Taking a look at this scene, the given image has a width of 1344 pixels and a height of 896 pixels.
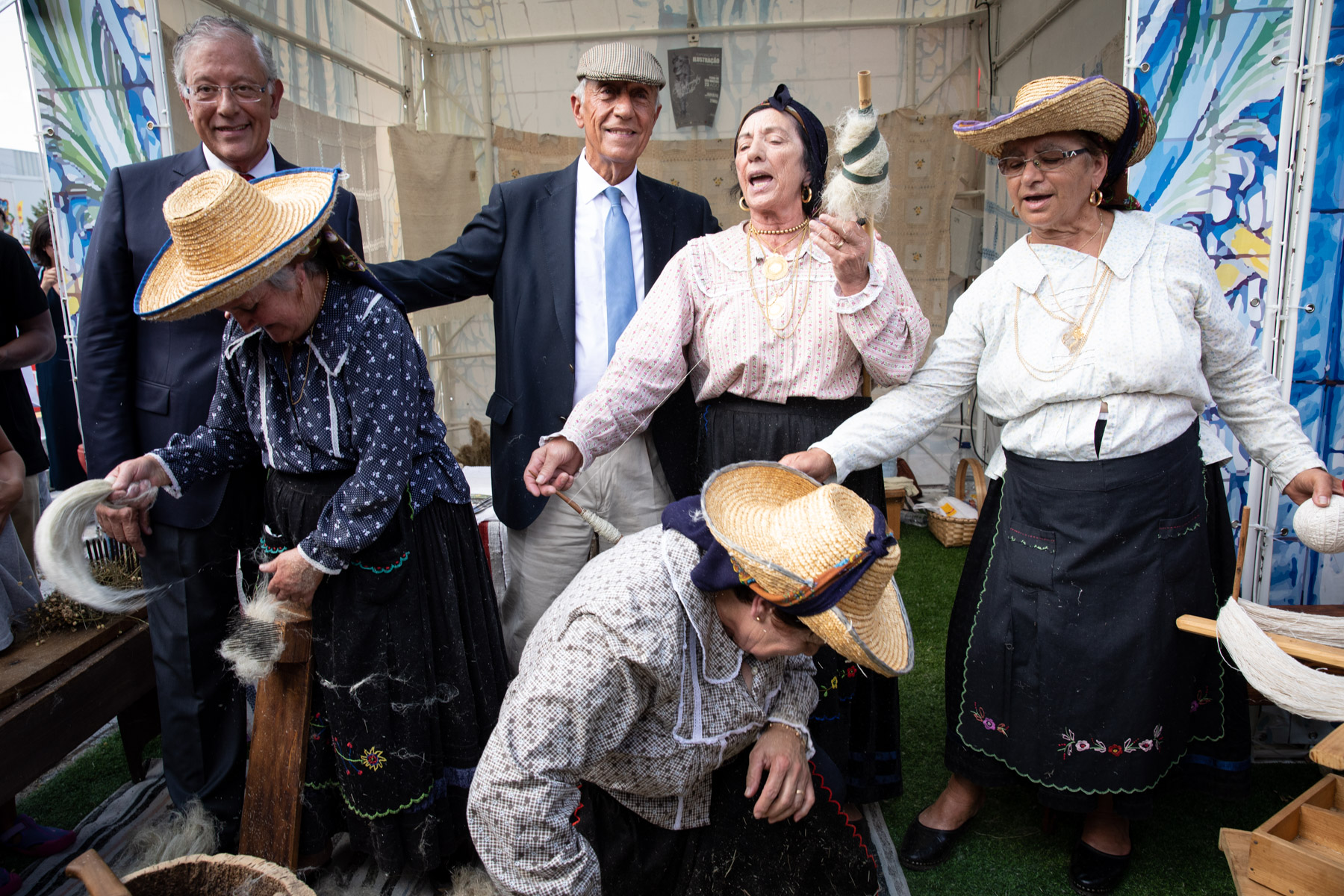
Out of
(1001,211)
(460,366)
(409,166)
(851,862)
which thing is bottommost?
(851,862)

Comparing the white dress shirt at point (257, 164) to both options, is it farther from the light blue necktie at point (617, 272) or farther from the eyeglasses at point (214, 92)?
the light blue necktie at point (617, 272)

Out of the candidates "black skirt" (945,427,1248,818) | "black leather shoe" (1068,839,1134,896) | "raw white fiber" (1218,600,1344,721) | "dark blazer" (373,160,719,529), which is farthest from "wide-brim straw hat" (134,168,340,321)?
"black leather shoe" (1068,839,1134,896)

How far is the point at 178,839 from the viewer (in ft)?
7.23

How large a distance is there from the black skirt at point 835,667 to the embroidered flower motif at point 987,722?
0.21 m

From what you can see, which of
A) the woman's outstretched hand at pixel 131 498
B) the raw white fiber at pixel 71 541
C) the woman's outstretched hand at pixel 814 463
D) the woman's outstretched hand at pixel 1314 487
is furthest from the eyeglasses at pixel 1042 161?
the raw white fiber at pixel 71 541

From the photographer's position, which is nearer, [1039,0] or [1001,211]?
[1039,0]

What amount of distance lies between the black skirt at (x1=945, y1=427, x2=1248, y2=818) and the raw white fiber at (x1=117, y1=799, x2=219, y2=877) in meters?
2.11

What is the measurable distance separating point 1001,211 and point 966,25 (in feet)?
4.15

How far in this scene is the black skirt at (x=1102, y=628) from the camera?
6.75 feet

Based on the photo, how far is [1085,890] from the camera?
7.38 ft

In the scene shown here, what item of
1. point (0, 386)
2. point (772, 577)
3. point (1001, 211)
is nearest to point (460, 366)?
point (0, 386)

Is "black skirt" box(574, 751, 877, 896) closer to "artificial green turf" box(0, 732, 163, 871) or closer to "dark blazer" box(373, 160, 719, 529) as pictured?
"dark blazer" box(373, 160, 719, 529)

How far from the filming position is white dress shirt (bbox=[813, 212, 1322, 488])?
198cm

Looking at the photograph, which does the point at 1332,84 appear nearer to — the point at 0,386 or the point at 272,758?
the point at 272,758
